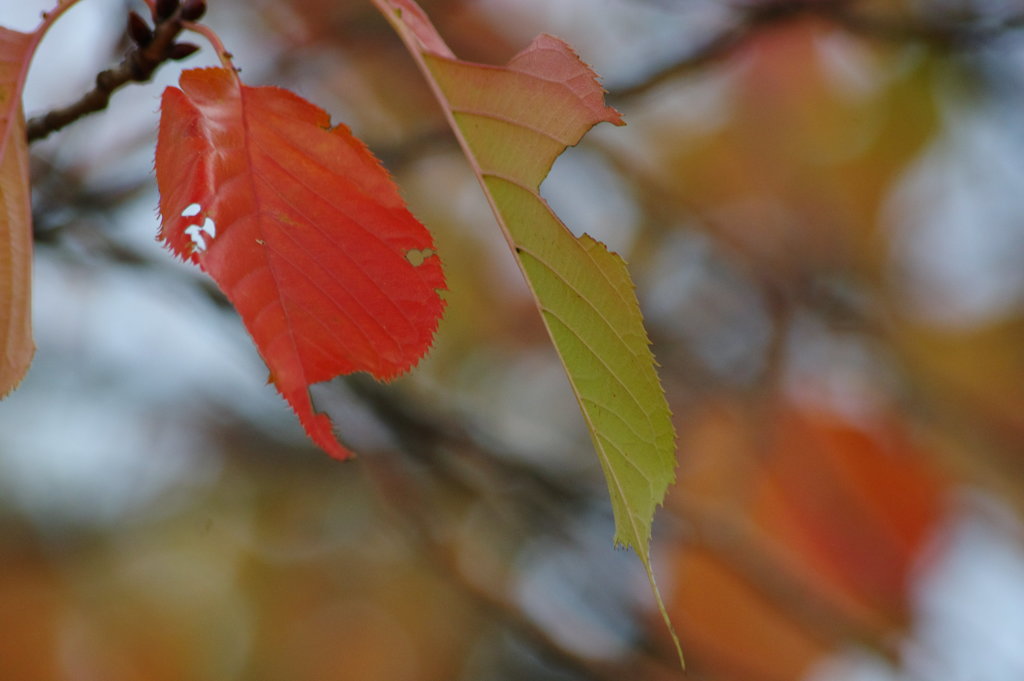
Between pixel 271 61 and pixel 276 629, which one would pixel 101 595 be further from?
pixel 271 61

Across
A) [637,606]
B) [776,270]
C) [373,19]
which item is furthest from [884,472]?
[373,19]

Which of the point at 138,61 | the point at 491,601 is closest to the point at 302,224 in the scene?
the point at 138,61

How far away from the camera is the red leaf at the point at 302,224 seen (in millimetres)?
489

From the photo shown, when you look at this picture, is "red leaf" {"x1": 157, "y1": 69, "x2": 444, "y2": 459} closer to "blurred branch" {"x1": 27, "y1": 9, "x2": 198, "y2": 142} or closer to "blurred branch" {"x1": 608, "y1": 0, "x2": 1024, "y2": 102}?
"blurred branch" {"x1": 27, "y1": 9, "x2": 198, "y2": 142}

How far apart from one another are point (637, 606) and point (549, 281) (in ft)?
4.41

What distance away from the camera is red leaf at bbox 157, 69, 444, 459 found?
49 centimetres

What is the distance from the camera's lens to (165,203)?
483 mm

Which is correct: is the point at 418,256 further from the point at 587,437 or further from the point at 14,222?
the point at 587,437

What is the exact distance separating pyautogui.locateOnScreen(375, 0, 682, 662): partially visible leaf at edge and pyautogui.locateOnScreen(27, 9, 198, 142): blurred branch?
0.56ft

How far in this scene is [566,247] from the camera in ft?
1.59

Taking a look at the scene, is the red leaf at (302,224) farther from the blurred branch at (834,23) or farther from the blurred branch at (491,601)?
the blurred branch at (491,601)

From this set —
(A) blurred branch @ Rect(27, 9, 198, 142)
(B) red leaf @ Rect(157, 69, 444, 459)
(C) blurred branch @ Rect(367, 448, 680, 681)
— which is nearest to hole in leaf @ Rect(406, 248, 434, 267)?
(B) red leaf @ Rect(157, 69, 444, 459)

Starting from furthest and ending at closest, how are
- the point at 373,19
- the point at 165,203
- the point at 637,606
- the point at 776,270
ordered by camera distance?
the point at 776,270
the point at 637,606
the point at 373,19
the point at 165,203

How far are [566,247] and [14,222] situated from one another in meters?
0.31
